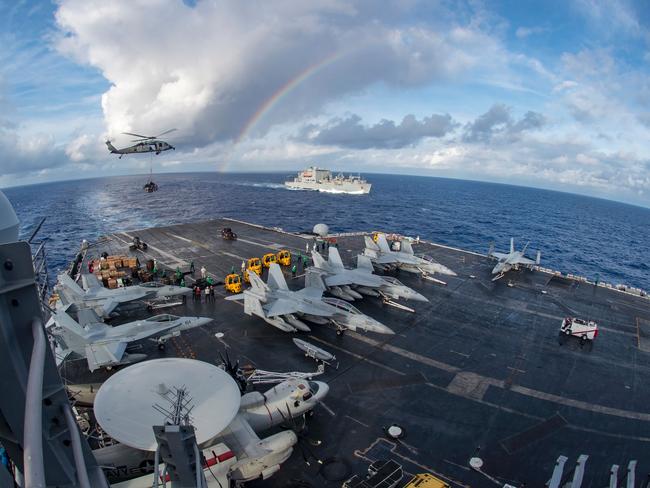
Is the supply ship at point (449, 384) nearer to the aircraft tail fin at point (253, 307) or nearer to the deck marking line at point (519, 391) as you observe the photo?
the deck marking line at point (519, 391)

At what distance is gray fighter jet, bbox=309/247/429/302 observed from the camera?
1588 inches

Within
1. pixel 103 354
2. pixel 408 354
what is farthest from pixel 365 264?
pixel 103 354

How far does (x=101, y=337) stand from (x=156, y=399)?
13.3m

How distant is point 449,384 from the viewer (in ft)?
88.9

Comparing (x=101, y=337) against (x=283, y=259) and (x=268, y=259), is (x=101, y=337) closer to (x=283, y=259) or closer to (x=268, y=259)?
(x=268, y=259)

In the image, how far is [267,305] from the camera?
3528 cm

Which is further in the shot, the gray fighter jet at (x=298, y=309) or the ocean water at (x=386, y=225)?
the ocean water at (x=386, y=225)

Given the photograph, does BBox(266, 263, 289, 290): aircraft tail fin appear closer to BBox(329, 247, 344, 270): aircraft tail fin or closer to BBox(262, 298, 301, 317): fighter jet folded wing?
BBox(262, 298, 301, 317): fighter jet folded wing

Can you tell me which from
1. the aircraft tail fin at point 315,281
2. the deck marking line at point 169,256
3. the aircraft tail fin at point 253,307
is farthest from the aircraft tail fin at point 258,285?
the deck marking line at point 169,256

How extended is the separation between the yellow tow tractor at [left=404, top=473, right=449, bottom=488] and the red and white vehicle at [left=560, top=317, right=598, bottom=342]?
25412 mm

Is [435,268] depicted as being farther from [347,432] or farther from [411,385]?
[347,432]

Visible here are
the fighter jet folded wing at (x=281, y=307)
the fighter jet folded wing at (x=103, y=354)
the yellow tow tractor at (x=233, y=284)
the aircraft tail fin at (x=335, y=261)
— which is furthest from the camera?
the aircraft tail fin at (x=335, y=261)

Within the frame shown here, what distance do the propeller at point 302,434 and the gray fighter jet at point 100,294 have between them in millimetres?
22946

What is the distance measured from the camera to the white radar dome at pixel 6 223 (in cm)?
677
